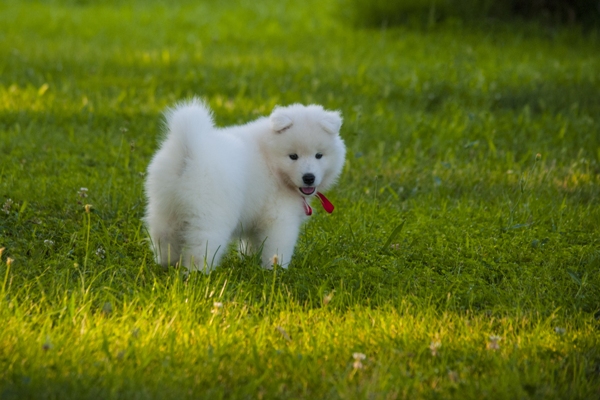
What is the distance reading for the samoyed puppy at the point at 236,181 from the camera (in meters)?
3.73

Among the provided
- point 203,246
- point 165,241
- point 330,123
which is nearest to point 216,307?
point 203,246

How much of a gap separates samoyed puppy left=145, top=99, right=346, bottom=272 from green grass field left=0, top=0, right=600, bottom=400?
0.19 meters

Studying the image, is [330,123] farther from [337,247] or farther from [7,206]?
[7,206]

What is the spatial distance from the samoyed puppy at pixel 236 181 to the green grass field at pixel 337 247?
187 millimetres

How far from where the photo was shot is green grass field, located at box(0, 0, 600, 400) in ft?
9.88

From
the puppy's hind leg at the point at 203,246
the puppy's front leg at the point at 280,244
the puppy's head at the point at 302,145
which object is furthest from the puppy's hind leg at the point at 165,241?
the puppy's head at the point at 302,145

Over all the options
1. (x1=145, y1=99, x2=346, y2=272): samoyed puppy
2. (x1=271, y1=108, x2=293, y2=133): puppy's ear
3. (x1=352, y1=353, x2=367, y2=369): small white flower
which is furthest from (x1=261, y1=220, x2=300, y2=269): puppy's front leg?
(x1=352, y1=353, x2=367, y2=369): small white flower

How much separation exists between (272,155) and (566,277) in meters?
1.70

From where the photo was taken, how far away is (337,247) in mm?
4500

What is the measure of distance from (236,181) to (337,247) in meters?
0.90

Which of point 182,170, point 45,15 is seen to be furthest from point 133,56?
point 182,170

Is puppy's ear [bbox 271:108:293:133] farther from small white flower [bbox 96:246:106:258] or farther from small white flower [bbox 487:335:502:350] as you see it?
small white flower [bbox 487:335:502:350]

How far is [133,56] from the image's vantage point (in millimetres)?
10008

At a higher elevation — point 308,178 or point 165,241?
point 308,178
